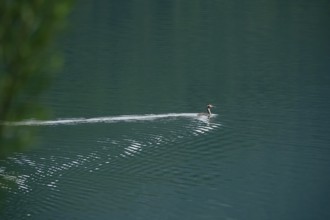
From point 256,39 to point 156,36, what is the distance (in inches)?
160

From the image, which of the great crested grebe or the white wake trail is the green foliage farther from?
the great crested grebe

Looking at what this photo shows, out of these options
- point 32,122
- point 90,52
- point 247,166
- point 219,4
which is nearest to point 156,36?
point 90,52

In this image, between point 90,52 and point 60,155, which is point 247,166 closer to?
point 60,155

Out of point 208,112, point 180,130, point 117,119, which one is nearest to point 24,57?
point 180,130

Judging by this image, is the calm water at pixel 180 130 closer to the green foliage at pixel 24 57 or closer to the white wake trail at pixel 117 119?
the white wake trail at pixel 117 119

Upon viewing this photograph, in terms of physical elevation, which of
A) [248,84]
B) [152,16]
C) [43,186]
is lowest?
[43,186]

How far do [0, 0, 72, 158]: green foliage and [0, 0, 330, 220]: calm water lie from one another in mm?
9556

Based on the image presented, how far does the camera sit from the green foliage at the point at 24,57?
2170 millimetres

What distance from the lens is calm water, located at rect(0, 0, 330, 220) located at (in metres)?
12.9

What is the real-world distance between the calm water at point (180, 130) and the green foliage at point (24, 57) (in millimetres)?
9556

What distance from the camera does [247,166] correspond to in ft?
49.9

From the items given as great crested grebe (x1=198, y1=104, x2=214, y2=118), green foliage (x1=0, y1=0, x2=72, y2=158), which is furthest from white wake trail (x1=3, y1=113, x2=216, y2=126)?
green foliage (x1=0, y1=0, x2=72, y2=158)

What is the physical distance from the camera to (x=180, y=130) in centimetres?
1700

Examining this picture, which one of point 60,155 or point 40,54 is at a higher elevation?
point 40,54
